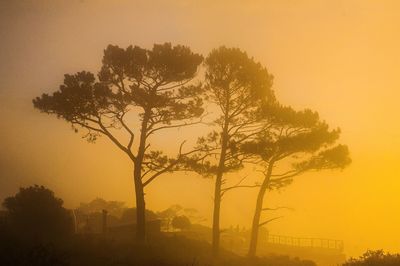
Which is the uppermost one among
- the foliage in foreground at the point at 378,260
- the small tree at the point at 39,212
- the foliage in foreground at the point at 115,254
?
the small tree at the point at 39,212

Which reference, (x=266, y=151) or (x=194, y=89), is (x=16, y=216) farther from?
(x=266, y=151)

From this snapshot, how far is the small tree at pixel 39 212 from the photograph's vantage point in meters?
31.3

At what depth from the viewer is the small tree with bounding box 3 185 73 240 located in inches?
1233

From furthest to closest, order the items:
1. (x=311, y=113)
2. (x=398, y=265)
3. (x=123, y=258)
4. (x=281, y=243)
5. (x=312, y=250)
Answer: (x=281, y=243)
(x=312, y=250)
(x=311, y=113)
(x=123, y=258)
(x=398, y=265)

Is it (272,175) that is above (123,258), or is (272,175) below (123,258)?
above

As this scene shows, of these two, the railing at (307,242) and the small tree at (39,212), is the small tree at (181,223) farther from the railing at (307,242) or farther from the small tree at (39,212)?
the small tree at (39,212)

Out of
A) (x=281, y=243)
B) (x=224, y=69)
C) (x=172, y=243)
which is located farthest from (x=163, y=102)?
(x=281, y=243)

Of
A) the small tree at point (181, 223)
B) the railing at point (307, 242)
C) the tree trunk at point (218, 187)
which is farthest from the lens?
the railing at point (307, 242)

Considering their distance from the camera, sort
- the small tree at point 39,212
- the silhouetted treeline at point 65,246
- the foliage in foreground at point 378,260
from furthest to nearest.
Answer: the small tree at point 39,212
the foliage in foreground at point 378,260
the silhouetted treeline at point 65,246

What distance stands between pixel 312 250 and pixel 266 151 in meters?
32.8

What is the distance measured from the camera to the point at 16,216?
31625mm

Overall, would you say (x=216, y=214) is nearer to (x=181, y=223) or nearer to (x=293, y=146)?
(x=293, y=146)

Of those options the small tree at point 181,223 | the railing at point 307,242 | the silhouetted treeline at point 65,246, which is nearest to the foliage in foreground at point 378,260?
the silhouetted treeline at point 65,246

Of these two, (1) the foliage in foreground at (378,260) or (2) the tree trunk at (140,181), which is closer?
(1) the foliage in foreground at (378,260)
